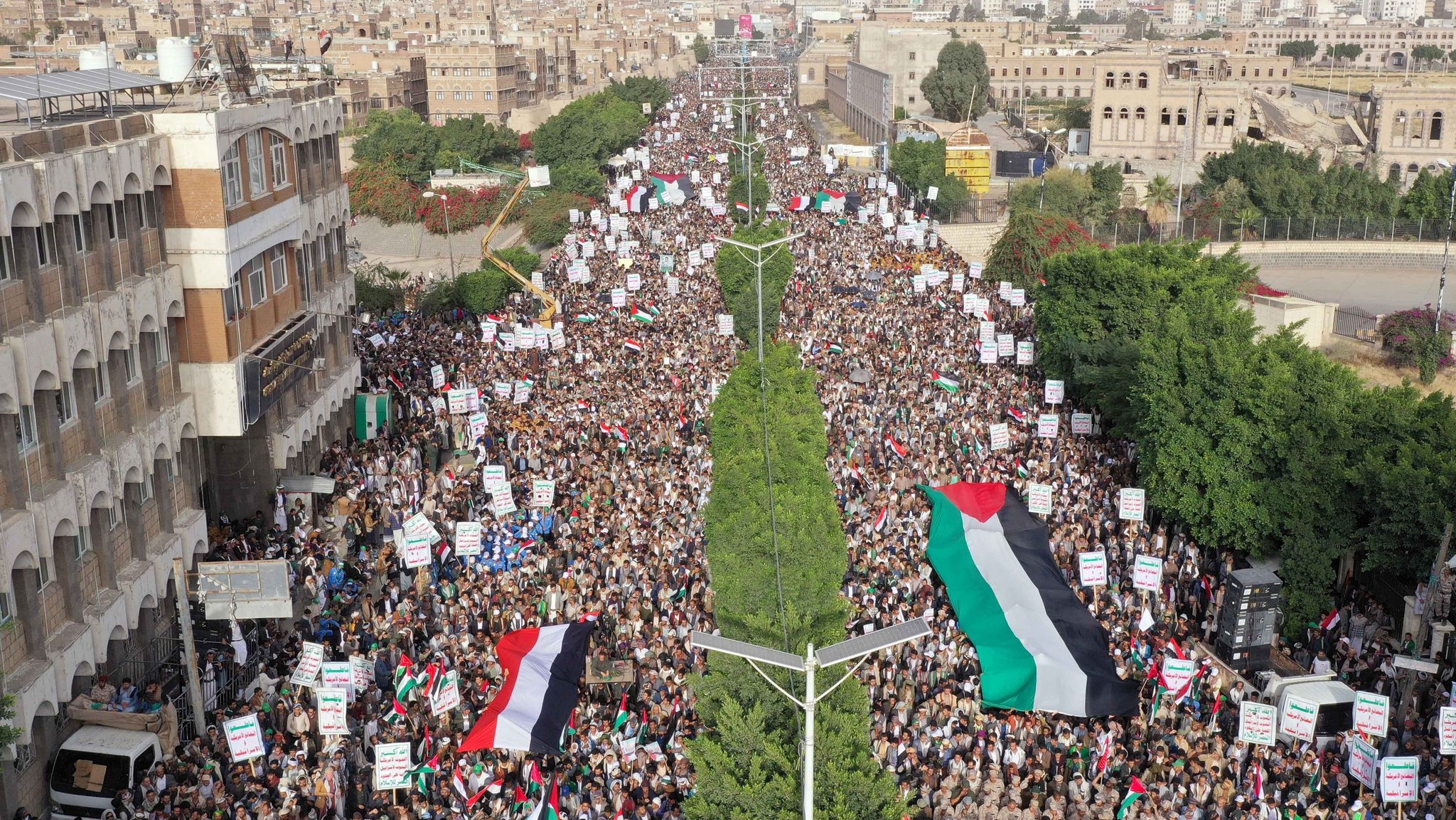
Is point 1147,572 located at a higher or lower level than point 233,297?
lower

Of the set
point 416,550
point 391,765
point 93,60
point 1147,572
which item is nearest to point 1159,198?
point 1147,572

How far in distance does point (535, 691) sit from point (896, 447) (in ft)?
41.8

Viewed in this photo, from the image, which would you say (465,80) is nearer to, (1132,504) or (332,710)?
(1132,504)

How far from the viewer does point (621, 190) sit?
72875 mm

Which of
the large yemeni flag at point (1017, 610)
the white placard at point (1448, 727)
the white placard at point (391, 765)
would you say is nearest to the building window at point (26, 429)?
the white placard at point (391, 765)

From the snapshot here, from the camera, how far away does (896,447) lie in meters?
30.3

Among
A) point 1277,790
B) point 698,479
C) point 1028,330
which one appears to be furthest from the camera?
point 1028,330

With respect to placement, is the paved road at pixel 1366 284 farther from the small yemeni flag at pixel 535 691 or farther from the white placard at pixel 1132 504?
the small yemeni flag at pixel 535 691

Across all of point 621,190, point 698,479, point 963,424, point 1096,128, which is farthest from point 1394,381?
point 1096,128

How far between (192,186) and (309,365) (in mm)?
6357

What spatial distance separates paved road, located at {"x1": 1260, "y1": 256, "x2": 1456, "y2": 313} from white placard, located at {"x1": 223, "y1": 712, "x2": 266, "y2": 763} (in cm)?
5165

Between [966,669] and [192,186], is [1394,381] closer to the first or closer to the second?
[966,669]

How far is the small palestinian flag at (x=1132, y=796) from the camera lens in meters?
17.2

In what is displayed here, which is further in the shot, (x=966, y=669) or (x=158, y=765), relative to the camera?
(x=966, y=669)
